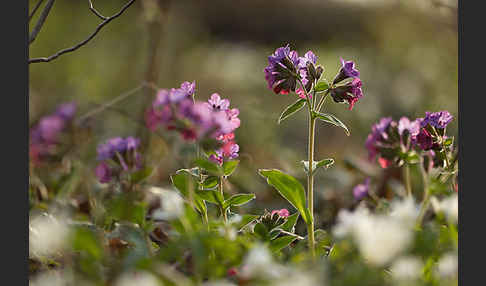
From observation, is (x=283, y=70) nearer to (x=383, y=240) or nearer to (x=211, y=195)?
(x=211, y=195)

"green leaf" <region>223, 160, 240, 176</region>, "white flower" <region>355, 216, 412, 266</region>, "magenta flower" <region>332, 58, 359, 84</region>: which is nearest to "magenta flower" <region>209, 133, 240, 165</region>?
"green leaf" <region>223, 160, 240, 176</region>

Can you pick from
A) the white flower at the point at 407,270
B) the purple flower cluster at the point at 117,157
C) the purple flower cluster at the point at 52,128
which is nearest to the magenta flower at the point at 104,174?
the purple flower cluster at the point at 117,157

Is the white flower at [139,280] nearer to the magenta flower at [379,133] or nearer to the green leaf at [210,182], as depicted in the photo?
the green leaf at [210,182]

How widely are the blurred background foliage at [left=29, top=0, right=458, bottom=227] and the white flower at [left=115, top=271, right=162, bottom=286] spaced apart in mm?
771

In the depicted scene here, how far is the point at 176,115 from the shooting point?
2.73 feet

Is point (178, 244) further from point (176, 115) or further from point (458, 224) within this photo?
point (458, 224)

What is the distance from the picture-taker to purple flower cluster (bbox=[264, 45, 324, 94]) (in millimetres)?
1057

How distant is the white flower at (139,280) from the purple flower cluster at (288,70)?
0.48m

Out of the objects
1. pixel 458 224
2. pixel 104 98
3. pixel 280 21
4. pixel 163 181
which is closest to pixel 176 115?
pixel 458 224

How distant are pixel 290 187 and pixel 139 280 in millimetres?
439

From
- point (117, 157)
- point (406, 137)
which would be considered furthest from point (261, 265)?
point (406, 137)

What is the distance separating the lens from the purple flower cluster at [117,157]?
3.40 ft

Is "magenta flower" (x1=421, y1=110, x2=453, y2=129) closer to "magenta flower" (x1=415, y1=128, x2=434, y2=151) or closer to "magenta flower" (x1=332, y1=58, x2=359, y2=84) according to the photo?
"magenta flower" (x1=415, y1=128, x2=434, y2=151)

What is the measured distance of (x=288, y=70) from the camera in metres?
1.06
